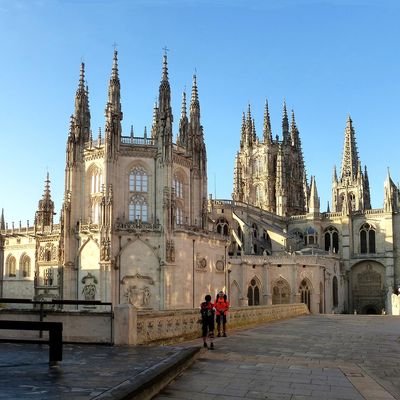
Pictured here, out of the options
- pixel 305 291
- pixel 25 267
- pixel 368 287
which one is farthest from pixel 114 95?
pixel 368 287

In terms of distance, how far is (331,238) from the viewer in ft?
253

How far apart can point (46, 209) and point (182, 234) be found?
29017 mm

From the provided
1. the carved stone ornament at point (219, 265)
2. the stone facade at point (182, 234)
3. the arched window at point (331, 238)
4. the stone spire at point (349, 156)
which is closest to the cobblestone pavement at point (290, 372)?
the stone facade at point (182, 234)

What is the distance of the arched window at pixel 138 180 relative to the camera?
4550cm

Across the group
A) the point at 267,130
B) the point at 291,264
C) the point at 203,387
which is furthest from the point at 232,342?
Answer: the point at 267,130

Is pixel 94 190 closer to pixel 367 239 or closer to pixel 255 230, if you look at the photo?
pixel 255 230

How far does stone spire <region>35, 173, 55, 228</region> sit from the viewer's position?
6731 cm

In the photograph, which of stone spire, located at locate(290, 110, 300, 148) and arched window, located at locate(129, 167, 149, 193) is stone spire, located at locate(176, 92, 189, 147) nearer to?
arched window, located at locate(129, 167, 149, 193)

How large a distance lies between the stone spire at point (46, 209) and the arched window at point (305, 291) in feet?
98.5

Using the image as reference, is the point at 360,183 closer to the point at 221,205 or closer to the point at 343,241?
the point at 343,241

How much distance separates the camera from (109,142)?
147 ft

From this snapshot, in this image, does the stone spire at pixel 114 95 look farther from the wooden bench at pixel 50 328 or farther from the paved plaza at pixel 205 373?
the wooden bench at pixel 50 328

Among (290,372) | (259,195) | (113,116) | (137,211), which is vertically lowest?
(290,372)

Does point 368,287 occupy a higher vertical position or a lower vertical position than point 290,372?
lower
